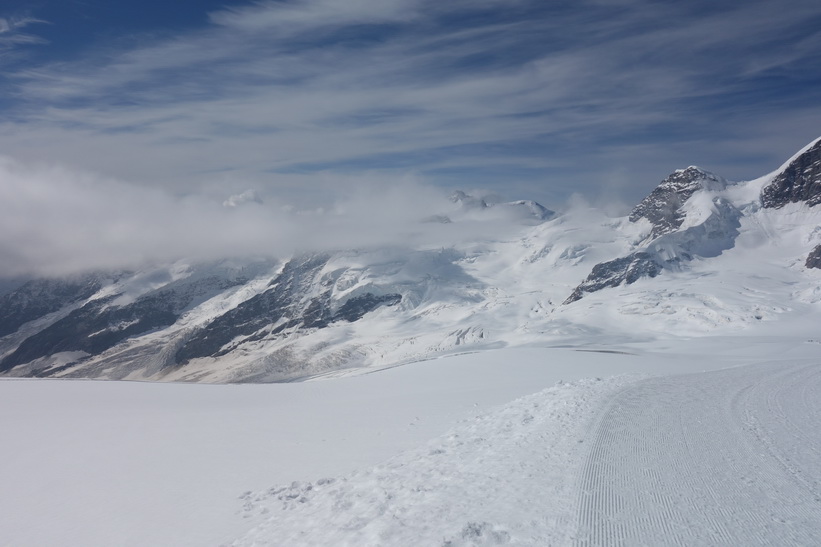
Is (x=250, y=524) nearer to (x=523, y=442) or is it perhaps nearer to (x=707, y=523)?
(x=523, y=442)

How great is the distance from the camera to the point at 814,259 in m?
156

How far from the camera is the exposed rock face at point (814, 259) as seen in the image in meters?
154

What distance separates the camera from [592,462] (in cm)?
1118

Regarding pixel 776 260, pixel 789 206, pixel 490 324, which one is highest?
pixel 789 206

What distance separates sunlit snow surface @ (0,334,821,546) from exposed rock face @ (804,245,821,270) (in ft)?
548

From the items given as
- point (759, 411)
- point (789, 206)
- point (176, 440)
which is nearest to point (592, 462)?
point (759, 411)

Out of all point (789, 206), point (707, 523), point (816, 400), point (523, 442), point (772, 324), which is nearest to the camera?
point (707, 523)

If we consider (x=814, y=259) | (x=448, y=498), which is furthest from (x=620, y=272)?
(x=448, y=498)

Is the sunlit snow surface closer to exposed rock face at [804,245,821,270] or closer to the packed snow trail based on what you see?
the packed snow trail

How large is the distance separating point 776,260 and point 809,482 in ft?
620

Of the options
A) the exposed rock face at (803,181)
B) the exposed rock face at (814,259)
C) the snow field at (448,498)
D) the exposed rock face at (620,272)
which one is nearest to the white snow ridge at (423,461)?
the snow field at (448,498)

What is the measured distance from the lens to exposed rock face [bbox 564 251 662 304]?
6973 inches

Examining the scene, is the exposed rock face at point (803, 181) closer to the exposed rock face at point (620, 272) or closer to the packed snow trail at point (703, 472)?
the exposed rock face at point (620, 272)

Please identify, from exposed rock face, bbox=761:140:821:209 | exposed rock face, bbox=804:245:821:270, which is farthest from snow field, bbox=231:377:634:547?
exposed rock face, bbox=761:140:821:209
